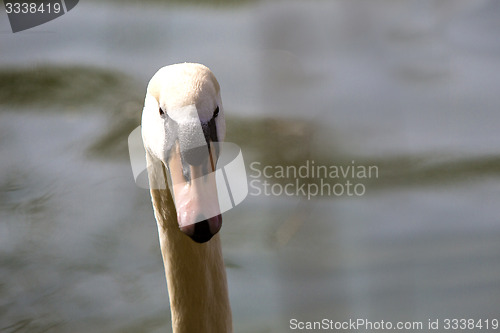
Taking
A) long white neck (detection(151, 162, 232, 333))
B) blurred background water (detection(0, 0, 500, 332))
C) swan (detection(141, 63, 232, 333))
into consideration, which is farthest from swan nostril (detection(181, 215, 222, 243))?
blurred background water (detection(0, 0, 500, 332))

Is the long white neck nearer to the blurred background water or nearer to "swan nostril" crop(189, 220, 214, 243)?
"swan nostril" crop(189, 220, 214, 243)

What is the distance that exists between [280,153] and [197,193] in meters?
0.52

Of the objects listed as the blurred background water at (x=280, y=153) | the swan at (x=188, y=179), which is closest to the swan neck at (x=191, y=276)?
the swan at (x=188, y=179)

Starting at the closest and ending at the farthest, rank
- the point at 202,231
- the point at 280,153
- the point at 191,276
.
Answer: the point at 202,231, the point at 191,276, the point at 280,153

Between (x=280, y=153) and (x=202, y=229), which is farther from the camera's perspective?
(x=280, y=153)

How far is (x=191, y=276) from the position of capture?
0.67 meters

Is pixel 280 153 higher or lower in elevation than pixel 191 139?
lower

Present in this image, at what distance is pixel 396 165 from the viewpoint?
1.06 meters

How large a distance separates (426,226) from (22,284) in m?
0.69

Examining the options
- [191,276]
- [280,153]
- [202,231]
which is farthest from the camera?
[280,153]

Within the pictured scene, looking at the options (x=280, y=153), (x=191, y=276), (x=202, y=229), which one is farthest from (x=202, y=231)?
(x=280, y=153)

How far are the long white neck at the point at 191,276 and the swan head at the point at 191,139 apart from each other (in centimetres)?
10

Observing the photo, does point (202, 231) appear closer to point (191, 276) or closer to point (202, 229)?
point (202, 229)

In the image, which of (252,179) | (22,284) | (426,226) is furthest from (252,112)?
(22,284)
